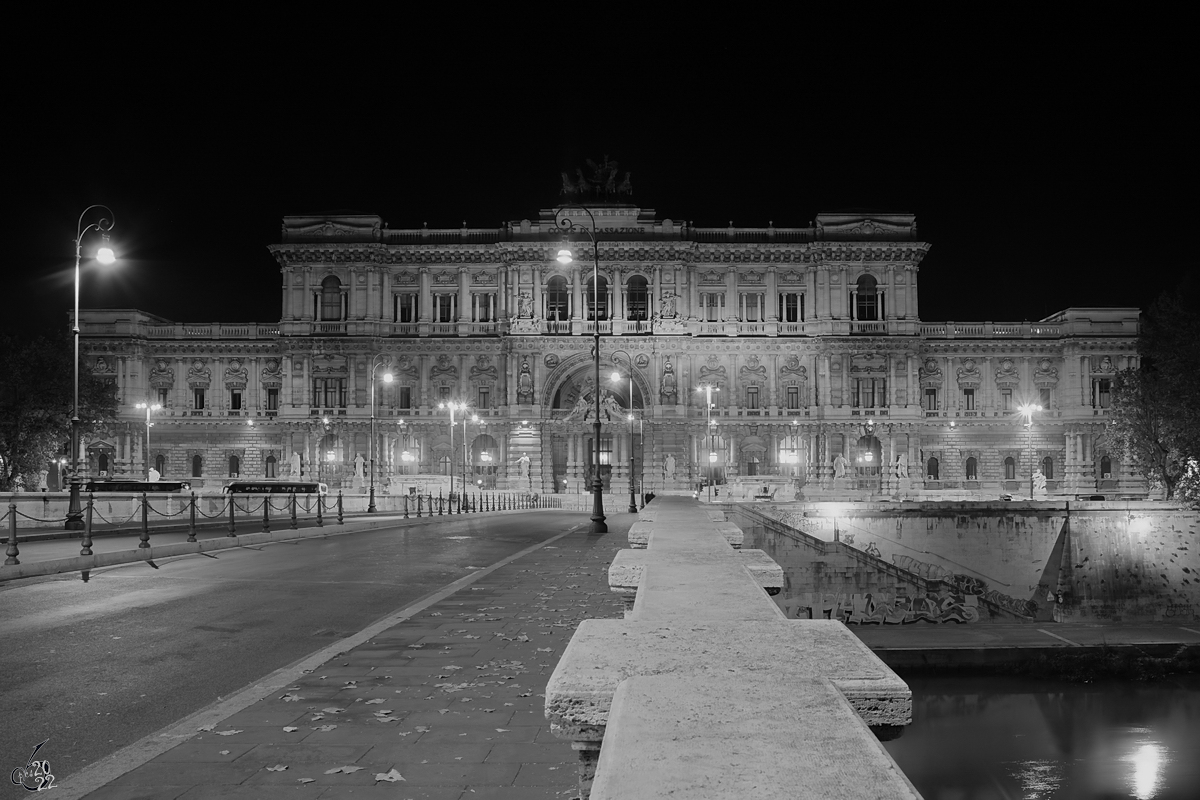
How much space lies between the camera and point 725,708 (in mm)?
3109

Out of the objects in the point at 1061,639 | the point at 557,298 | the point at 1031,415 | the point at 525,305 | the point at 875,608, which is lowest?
the point at 875,608

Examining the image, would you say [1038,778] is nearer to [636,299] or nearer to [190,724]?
[190,724]

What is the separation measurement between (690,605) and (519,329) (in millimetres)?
65322

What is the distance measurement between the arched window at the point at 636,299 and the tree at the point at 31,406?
36211mm

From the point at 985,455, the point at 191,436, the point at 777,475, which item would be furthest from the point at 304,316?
the point at 985,455

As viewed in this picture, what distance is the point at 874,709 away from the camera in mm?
3254

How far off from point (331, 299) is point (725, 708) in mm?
73402

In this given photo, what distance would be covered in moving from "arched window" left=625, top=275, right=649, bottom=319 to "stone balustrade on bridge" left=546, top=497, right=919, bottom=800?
66.8m

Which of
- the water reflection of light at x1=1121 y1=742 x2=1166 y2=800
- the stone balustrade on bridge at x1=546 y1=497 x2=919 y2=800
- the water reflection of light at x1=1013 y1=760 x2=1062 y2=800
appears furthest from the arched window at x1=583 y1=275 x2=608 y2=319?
the stone balustrade on bridge at x1=546 y1=497 x2=919 y2=800

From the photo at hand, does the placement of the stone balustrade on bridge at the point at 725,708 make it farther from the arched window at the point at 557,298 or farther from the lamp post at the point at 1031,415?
the lamp post at the point at 1031,415

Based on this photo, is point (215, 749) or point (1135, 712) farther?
point (1135, 712)

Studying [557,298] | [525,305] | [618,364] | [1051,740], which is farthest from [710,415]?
[1051,740]

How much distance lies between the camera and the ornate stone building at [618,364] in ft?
227

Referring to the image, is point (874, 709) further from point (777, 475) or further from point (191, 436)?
point (191, 436)
